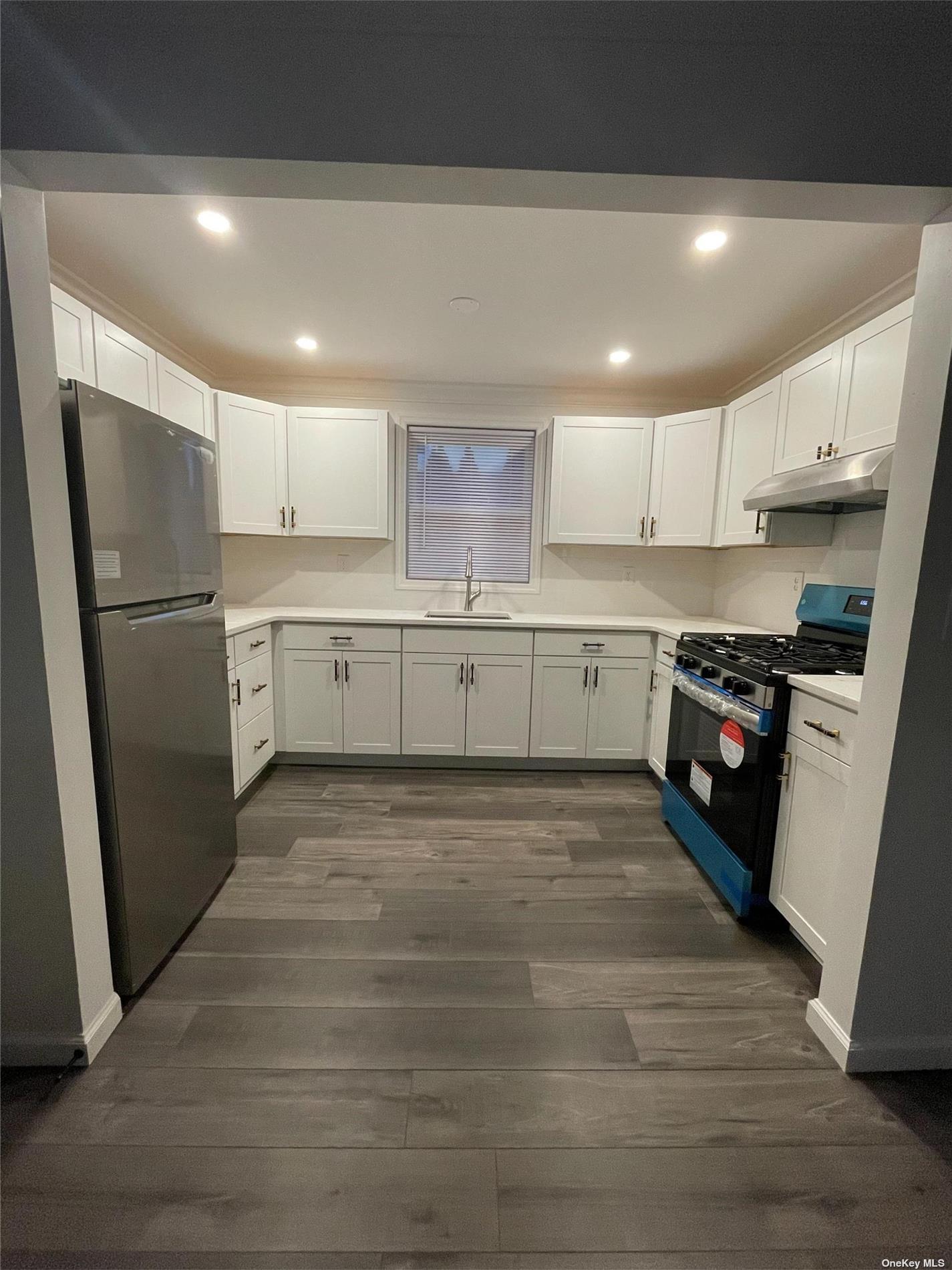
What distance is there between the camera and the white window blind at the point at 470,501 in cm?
348

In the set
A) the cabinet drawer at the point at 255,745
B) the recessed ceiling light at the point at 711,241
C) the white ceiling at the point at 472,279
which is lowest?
the cabinet drawer at the point at 255,745

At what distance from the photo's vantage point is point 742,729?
72.2 inches

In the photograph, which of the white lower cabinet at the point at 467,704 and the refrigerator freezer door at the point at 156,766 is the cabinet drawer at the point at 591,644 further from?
the refrigerator freezer door at the point at 156,766

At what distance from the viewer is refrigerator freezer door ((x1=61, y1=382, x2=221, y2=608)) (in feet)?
3.97

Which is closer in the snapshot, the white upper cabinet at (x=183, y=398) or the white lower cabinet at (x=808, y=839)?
the white lower cabinet at (x=808, y=839)

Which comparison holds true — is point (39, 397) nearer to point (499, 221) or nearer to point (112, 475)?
point (112, 475)

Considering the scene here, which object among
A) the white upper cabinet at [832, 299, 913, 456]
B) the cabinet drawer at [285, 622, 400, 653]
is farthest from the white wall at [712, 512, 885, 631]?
the cabinet drawer at [285, 622, 400, 653]

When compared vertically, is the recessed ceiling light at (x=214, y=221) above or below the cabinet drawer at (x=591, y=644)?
above

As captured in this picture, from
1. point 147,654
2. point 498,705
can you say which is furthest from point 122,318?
point 498,705

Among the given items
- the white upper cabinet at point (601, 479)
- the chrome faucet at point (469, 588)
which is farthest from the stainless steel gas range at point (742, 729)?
the chrome faucet at point (469, 588)

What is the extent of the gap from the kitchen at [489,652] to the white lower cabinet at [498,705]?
0.02m

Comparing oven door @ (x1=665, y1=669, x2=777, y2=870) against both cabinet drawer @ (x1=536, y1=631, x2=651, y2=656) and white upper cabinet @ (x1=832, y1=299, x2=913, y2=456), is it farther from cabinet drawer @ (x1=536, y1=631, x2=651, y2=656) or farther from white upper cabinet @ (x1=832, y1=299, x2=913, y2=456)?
white upper cabinet @ (x1=832, y1=299, x2=913, y2=456)

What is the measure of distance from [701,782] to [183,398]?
3172 millimetres

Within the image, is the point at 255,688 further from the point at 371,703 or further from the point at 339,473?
the point at 339,473
